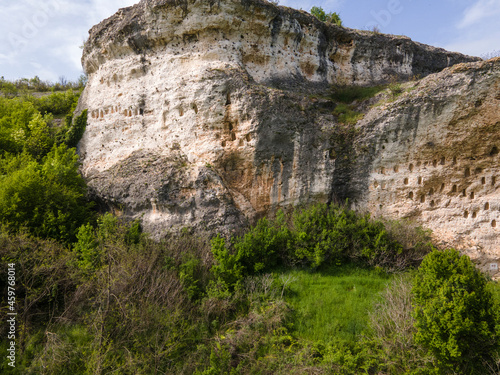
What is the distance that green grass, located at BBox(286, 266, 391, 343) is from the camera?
7.43 metres

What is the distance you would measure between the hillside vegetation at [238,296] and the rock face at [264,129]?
99 centimetres

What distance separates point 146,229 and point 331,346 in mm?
7004

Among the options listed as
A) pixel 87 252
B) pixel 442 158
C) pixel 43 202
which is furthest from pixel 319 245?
pixel 43 202

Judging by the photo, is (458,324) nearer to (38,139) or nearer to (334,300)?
(334,300)

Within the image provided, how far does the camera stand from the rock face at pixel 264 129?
998 centimetres

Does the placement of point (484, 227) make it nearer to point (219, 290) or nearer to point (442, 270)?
point (442, 270)

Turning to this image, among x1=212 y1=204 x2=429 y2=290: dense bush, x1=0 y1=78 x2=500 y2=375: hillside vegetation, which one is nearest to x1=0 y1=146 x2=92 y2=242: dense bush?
x1=0 y1=78 x2=500 y2=375: hillside vegetation

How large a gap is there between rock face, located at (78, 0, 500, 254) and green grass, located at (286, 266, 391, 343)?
275 centimetres

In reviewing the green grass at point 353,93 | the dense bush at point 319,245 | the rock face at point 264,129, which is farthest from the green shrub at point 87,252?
the green grass at point 353,93

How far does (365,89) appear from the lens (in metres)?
13.5

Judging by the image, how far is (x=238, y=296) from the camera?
842 centimetres

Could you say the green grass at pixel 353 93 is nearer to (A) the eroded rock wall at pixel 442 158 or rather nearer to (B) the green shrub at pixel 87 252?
(A) the eroded rock wall at pixel 442 158

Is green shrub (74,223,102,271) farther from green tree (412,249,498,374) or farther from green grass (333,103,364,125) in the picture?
green grass (333,103,364,125)

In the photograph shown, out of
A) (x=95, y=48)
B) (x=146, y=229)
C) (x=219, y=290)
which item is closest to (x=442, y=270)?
(x=219, y=290)
